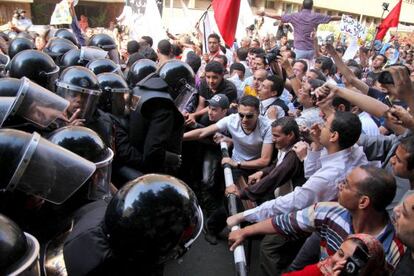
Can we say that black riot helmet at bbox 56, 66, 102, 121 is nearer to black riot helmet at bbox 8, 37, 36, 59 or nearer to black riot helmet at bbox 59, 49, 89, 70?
black riot helmet at bbox 59, 49, 89, 70

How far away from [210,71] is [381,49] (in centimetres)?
1006

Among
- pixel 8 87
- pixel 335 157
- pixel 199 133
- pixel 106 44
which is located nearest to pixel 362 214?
pixel 335 157

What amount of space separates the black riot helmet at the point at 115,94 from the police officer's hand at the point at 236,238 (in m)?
1.65

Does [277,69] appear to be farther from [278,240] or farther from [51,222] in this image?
[51,222]

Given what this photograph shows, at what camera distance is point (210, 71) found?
504 cm

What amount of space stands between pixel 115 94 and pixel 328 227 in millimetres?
2326

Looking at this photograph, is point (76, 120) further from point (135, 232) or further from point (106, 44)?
point (106, 44)

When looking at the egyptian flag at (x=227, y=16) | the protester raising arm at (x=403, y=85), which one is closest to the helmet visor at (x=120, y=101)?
the protester raising arm at (x=403, y=85)

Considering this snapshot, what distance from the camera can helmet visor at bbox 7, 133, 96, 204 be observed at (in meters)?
1.83

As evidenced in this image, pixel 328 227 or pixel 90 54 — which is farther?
pixel 90 54

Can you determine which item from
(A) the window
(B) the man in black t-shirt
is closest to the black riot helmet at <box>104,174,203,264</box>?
(B) the man in black t-shirt

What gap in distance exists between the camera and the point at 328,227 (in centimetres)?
226

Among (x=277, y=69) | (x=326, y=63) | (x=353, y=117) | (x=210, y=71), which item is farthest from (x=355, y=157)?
(x=326, y=63)

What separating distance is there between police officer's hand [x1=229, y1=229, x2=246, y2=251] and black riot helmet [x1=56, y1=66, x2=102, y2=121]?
60.2 inches
